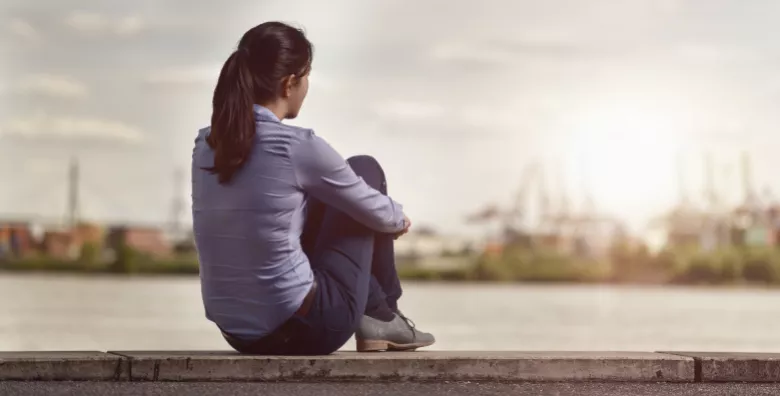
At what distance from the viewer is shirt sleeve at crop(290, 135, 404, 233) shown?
433 cm

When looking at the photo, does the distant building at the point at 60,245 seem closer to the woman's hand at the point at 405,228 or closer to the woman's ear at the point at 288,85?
the woman's hand at the point at 405,228

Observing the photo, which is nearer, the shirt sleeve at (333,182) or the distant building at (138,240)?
the shirt sleeve at (333,182)

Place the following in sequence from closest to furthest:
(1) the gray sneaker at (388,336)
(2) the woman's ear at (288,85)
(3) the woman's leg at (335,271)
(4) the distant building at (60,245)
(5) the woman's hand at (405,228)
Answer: (2) the woman's ear at (288,85), (3) the woman's leg at (335,271), (5) the woman's hand at (405,228), (1) the gray sneaker at (388,336), (4) the distant building at (60,245)

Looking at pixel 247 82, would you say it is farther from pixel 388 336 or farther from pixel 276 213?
pixel 388 336

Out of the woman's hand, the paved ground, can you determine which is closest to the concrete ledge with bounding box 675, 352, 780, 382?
the paved ground

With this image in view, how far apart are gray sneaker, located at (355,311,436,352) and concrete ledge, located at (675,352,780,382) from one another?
108 centimetres

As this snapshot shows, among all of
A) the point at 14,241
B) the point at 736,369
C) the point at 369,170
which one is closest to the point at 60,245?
the point at 14,241

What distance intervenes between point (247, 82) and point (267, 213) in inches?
18.0

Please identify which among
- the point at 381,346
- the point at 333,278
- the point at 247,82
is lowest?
the point at 381,346

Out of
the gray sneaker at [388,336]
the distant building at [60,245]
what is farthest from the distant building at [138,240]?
the gray sneaker at [388,336]

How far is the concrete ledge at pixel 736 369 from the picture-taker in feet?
16.0

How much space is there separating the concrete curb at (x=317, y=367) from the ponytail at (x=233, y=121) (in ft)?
2.47

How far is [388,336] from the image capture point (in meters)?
4.88

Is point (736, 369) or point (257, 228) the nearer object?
point (257, 228)
